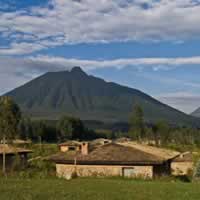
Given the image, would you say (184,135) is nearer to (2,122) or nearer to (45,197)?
(2,122)

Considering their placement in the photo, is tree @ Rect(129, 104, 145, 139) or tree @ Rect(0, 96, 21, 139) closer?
tree @ Rect(0, 96, 21, 139)

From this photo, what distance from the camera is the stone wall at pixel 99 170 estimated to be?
33.2 meters

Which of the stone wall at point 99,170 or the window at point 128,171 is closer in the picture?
the stone wall at point 99,170

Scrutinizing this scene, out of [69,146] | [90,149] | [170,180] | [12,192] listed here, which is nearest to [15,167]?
[90,149]

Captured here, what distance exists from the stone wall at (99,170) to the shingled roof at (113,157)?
424 millimetres

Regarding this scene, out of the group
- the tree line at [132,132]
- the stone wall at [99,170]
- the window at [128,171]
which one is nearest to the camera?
the stone wall at [99,170]

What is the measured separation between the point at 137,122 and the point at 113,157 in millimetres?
65232

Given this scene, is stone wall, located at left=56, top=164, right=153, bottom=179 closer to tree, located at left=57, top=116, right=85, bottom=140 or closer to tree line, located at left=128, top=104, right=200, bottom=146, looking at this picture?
tree line, located at left=128, top=104, right=200, bottom=146

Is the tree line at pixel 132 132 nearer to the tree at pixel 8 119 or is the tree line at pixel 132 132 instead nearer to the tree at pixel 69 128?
the tree at pixel 69 128

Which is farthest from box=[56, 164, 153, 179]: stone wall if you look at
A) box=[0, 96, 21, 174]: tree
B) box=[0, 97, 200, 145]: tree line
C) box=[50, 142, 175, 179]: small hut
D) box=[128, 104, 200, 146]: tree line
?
box=[128, 104, 200, 146]: tree line

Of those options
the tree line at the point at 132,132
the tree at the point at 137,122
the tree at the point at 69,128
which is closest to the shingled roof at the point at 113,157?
the tree line at the point at 132,132

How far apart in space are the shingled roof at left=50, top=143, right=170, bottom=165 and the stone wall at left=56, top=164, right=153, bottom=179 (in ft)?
1.39

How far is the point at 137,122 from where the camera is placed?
99125 mm

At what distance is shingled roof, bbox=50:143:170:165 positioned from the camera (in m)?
33.3
